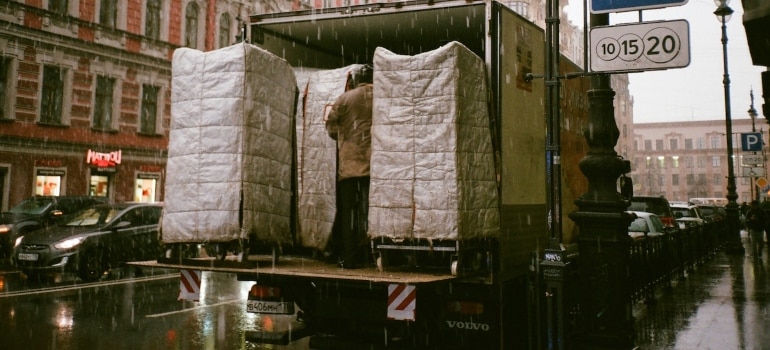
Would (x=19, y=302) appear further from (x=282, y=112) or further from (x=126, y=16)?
(x=126, y=16)

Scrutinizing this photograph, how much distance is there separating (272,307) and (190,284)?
2.55 ft

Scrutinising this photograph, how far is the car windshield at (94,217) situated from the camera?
13.9 meters

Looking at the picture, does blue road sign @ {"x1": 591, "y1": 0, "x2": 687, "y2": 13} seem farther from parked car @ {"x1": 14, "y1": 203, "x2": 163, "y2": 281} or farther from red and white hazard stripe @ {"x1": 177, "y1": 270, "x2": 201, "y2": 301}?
parked car @ {"x1": 14, "y1": 203, "x2": 163, "y2": 281}

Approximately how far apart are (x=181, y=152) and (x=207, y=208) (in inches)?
23.2

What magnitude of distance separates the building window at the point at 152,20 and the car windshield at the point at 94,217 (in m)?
15.8

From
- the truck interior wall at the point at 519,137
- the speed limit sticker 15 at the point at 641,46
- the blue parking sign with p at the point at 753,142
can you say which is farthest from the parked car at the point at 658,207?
the speed limit sticker 15 at the point at 641,46

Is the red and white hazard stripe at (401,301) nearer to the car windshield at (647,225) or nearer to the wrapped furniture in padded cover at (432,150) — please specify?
the wrapped furniture in padded cover at (432,150)

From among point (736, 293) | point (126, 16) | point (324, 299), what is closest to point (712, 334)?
point (736, 293)

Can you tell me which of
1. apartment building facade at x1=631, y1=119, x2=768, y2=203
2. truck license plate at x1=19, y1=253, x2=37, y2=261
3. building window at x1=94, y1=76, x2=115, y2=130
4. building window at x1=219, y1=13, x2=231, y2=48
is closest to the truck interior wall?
truck license plate at x1=19, y1=253, x2=37, y2=261

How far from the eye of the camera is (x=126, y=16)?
88.7 feet

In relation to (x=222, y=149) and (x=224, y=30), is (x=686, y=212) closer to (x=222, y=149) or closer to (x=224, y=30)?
(x=224, y=30)

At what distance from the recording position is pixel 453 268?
515 centimetres

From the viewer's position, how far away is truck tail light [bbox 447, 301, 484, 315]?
555cm

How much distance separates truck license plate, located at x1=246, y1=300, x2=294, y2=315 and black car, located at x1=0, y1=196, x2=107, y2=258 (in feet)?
40.1
